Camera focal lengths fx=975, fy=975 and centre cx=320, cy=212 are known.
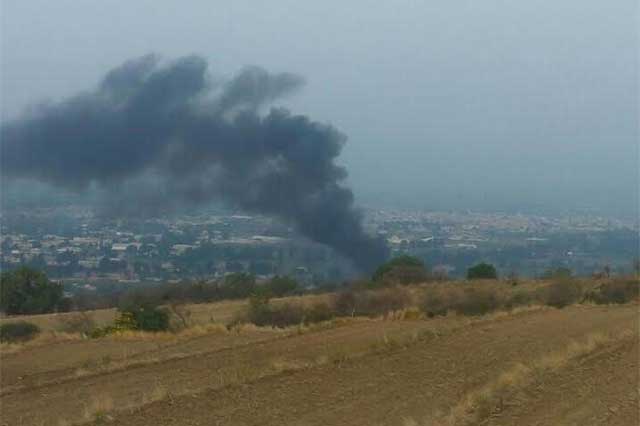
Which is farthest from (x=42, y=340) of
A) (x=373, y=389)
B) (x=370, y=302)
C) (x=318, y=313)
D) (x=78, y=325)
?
(x=373, y=389)

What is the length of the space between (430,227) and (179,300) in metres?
39.1

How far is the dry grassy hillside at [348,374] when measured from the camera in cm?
1069

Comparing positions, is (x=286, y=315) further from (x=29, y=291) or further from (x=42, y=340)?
(x=29, y=291)

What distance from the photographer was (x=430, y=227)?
7062 cm

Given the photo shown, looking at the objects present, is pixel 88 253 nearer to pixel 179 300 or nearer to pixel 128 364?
pixel 179 300

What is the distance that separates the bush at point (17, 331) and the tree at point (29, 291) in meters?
9.70

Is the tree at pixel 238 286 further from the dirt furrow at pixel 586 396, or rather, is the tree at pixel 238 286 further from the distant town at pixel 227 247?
the dirt furrow at pixel 586 396

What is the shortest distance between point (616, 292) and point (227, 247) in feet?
95.3

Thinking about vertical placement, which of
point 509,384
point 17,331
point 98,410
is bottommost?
point 17,331

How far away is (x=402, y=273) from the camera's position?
36.7 meters

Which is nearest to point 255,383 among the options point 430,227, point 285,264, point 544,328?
point 544,328

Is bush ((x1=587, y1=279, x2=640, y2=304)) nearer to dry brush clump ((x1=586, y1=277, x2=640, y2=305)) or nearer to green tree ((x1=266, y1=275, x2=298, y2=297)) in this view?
dry brush clump ((x1=586, y1=277, x2=640, y2=305))

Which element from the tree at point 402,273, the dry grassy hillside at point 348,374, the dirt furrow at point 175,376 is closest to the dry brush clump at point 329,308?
the dry grassy hillside at point 348,374

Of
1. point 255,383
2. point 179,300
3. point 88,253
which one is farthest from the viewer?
point 88,253
